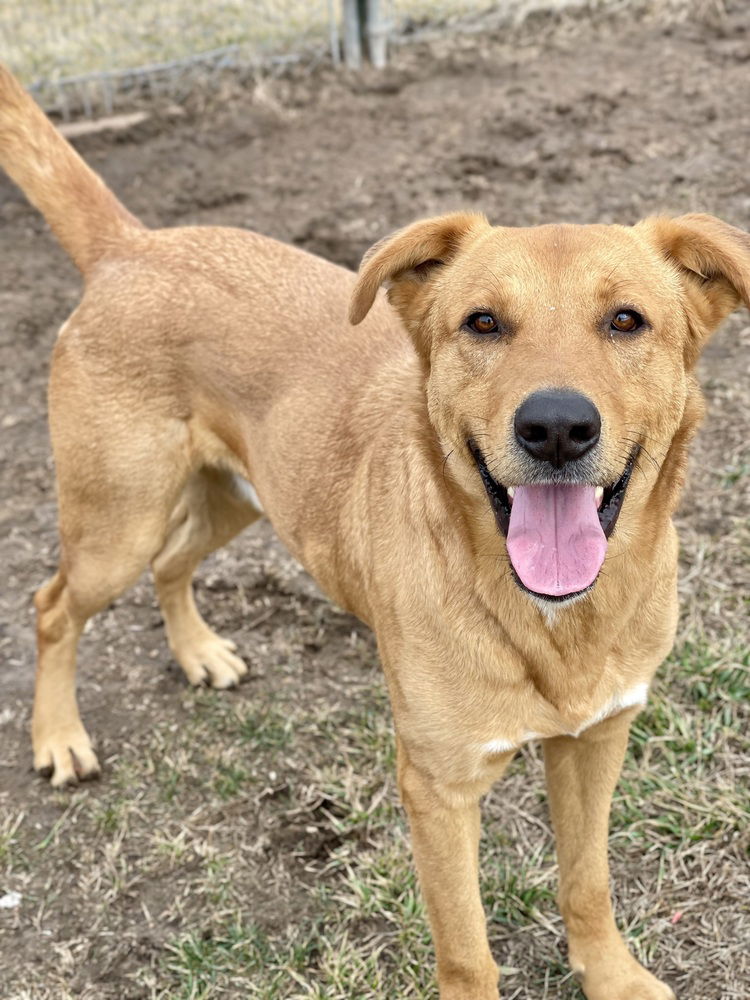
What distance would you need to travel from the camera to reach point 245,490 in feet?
13.1

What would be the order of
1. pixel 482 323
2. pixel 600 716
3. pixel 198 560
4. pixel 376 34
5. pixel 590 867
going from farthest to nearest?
pixel 376 34 → pixel 198 560 → pixel 590 867 → pixel 600 716 → pixel 482 323

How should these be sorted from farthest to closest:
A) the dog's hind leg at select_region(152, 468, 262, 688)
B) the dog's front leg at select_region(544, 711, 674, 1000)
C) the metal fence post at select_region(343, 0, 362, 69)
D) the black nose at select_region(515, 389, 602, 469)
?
the metal fence post at select_region(343, 0, 362, 69) < the dog's hind leg at select_region(152, 468, 262, 688) < the dog's front leg at select_region(544, 711, 674, 1000) < the black nose at select_region(515, 389, 602, 469)

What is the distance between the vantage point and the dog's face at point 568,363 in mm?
2420

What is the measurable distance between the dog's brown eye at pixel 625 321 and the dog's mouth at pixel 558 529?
0.26 m

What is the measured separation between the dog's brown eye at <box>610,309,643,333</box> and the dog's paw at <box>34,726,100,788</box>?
2.46 metres

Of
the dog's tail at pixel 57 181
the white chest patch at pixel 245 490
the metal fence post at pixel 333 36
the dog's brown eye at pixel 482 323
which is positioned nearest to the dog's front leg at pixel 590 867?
the dog's brown eye at pixel 482 323

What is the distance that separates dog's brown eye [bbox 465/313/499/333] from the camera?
2646 mm

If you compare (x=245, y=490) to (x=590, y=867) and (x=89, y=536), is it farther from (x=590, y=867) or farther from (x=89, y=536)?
(x=590, y=867)

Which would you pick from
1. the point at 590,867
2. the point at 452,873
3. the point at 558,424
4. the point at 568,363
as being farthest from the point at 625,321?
the point at 590,867

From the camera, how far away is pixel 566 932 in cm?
335

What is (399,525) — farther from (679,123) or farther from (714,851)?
(679,123)

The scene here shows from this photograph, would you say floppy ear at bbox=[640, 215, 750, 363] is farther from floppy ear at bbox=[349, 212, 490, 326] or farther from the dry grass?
the dry grass

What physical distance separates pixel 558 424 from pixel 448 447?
0.41m

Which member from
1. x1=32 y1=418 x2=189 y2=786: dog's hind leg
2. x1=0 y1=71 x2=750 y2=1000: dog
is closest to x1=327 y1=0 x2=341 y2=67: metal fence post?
x1=0 y1=71 x2=750 y2=1000: dog
